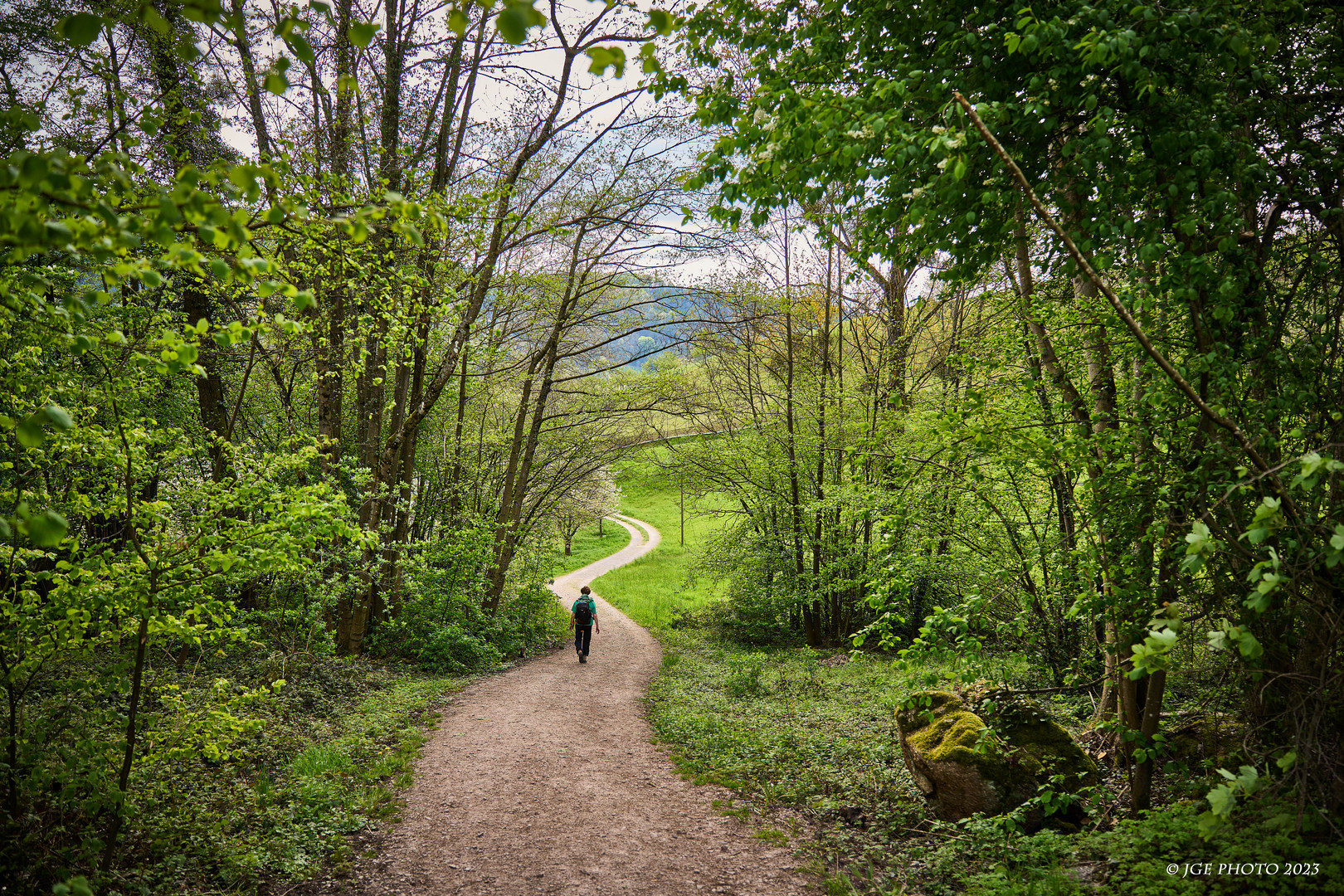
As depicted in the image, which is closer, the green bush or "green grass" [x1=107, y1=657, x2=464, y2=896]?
"green grass" [x1=107, y1=657, x2=464, y2=896]

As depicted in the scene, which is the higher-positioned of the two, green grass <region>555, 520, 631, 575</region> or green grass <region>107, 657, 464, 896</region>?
green grass <region>107, 657, 464, 896</region>

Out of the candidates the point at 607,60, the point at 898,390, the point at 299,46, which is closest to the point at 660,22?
the point at 607,60

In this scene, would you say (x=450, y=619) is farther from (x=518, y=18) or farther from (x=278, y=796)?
(x=518, y=18)

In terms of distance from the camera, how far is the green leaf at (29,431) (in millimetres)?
1674

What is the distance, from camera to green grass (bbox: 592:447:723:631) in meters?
17.5

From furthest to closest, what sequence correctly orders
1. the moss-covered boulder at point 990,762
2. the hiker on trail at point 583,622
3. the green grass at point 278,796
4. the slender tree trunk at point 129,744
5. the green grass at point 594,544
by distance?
the green grass at point 594,544 → the hiker on trail at point 583,622 → the moss-covered boulder at point 990,762 → the green grass at point 278,796 → the slender tree trunk at point 129,744

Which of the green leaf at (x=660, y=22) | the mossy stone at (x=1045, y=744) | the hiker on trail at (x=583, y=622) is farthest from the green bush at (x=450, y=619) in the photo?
the green leaf at (x=660, y=22)

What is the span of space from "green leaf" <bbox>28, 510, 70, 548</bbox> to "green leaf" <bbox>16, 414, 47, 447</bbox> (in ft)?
0.67

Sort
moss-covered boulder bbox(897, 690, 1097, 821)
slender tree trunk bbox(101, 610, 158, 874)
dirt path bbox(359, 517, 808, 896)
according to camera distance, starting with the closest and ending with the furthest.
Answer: slender tree trunk bbox(101, 610, 158, 874), dirt path bbox(359, 517, 808, 896), moss-covered boulder bbox(897, 690, 1097, 821)

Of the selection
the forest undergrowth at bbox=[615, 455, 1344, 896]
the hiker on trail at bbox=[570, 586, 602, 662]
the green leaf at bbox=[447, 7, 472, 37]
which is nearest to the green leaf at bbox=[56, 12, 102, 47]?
the green leaf at bbox=[447, 7, 472, 37]

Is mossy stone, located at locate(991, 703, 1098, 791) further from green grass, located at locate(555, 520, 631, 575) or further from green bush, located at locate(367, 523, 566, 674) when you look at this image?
green grass, located at locate(555, 520, 631, 575)

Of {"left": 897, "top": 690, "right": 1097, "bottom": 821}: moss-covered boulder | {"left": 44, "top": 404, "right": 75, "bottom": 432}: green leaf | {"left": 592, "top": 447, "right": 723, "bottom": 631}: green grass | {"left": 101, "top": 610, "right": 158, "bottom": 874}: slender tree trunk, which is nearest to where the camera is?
{"left": 44, "top": 404, "right": 75, "bottom": 432}: green leaf

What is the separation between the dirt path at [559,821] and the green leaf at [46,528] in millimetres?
4278

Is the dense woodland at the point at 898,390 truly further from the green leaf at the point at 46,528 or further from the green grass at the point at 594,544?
the green grass at the point at 594,544
